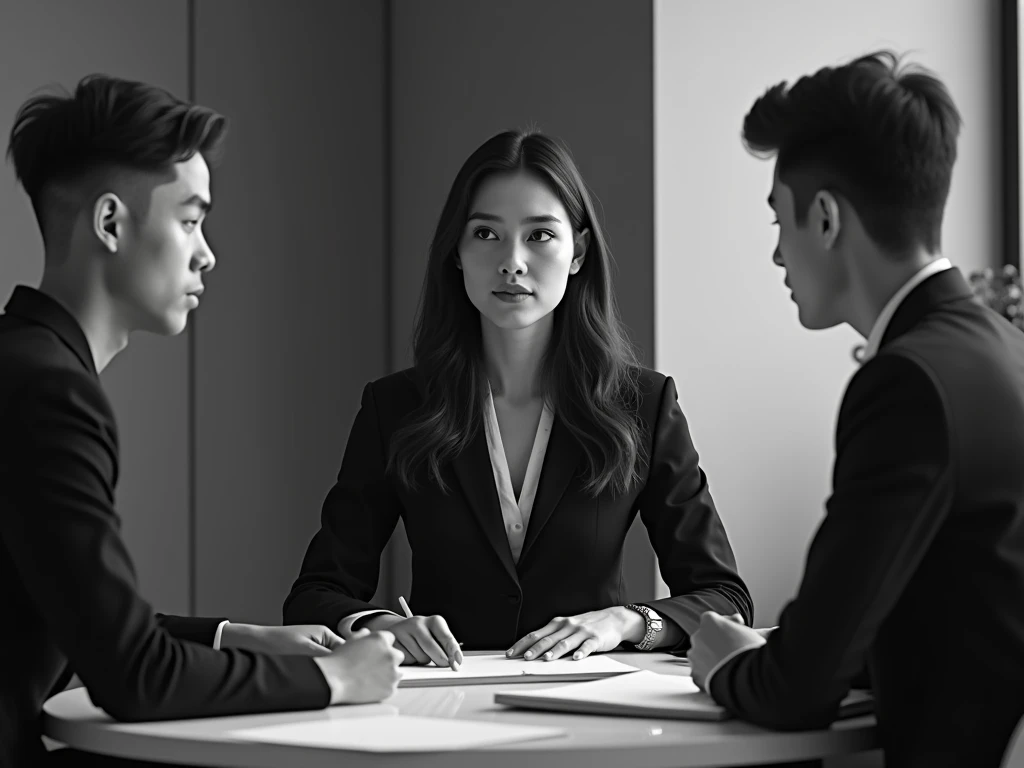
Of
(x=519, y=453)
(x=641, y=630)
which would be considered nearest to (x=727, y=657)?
(x=641, y=630)

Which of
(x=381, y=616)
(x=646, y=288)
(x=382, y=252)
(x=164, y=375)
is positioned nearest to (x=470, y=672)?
(x=381, y=616)

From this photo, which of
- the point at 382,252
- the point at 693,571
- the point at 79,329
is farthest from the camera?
the point at 382,252

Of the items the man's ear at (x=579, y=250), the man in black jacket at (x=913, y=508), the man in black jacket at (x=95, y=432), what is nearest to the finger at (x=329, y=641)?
the man in black jacket at (x=95, y=432)

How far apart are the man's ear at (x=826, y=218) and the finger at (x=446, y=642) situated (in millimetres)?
911

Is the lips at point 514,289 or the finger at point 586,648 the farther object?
the lips at point 514,289

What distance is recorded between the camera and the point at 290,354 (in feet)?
16.5

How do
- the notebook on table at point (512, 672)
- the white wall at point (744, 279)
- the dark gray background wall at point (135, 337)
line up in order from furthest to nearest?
1. the white wall at point (744, 279)
2. the dark gray background wall at point (135, 337)
3. the notebook on table at point (512, 672)

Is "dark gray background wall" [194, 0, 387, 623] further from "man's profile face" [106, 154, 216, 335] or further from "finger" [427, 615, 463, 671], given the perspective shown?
"man's profile face" [106, 154, 216, 335]

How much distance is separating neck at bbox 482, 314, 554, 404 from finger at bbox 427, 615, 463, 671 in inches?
30.0

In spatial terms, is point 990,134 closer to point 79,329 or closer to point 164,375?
point 164,375

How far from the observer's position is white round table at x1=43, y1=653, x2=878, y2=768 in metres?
1.56

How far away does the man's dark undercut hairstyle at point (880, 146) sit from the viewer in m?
1.73

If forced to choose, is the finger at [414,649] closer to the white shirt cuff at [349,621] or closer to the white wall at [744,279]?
the white shirt cuff at [349,621]

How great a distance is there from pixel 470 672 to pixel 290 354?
9.99 feet
